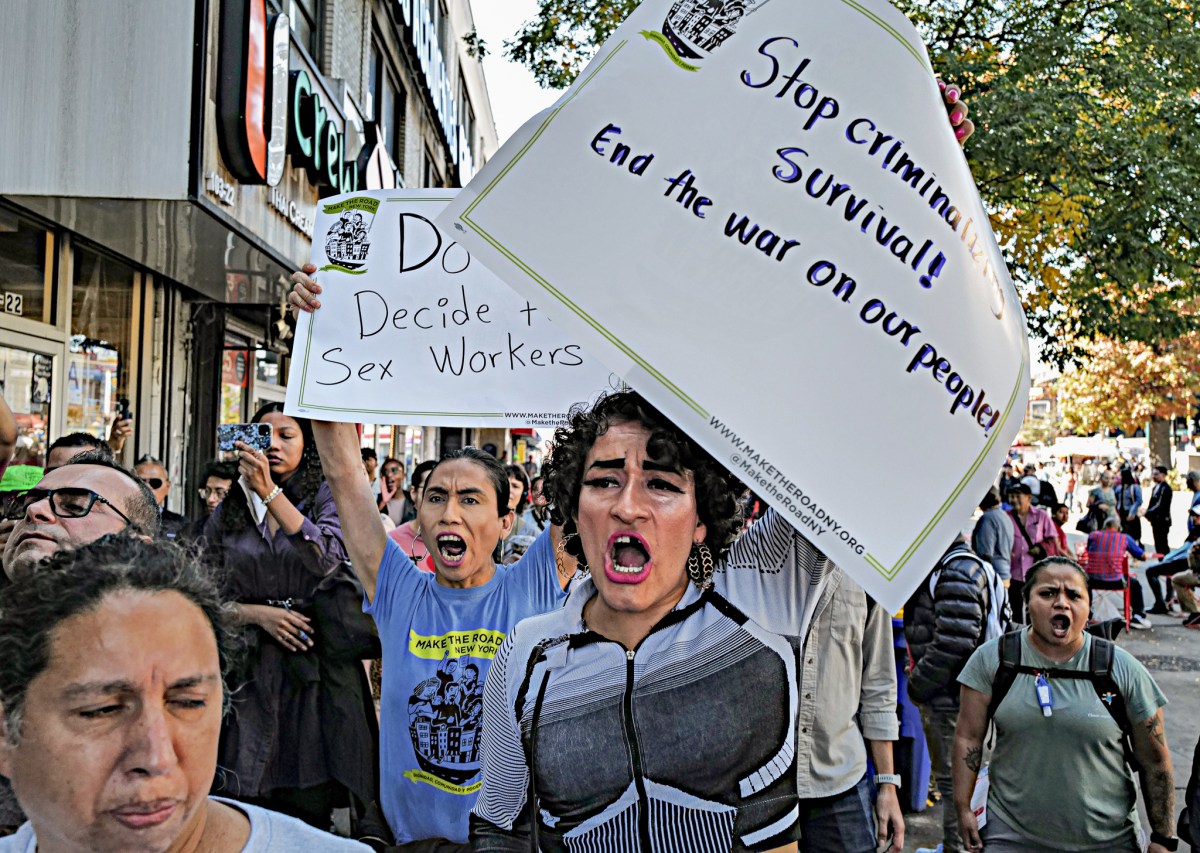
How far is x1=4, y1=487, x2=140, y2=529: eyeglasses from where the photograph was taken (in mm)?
2594

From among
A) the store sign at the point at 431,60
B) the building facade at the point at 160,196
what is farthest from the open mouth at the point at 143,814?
the store sign at the point at 431,60

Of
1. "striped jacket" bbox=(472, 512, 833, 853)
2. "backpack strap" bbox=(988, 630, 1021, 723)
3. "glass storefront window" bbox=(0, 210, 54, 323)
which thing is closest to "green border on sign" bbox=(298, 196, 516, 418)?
"striped jacket" bbox=(472, 512, 833, 853)

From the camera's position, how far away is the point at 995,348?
6.84 ft

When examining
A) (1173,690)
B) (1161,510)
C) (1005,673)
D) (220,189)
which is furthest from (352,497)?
(1161,510)

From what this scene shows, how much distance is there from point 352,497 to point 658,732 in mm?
1400

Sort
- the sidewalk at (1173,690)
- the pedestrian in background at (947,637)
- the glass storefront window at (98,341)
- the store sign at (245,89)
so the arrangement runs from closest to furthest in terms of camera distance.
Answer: the pedestrian in background at (947,637), the sidewalk at (1173,690), the store sign at (245,89), the glass storefront window at (98,341)

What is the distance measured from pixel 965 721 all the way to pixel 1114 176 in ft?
30.7

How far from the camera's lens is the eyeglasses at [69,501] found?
2594 millimetres

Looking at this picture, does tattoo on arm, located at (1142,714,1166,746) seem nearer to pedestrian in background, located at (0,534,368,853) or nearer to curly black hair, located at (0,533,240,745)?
pedestrian in background, located at (0,534,368,853)

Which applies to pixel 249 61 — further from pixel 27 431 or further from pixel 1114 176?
pixel 1114 176

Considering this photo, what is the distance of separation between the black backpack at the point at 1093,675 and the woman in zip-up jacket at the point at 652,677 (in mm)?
2512

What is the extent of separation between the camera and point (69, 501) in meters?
2.62

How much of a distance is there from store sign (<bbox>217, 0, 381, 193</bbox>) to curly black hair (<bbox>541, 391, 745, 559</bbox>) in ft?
17.9

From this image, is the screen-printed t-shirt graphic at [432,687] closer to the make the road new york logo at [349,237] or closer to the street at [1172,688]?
the make the road new york logo at [349,237]
